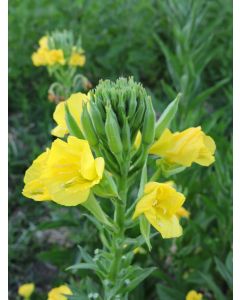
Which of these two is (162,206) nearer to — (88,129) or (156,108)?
(88,129)

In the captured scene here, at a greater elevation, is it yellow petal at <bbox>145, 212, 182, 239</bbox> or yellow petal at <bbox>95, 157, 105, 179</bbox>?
yellow petal at <bbox>95, 157, 105, 179</bbox>

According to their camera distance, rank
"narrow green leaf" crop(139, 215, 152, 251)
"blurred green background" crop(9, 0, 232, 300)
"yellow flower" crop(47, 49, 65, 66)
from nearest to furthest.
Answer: "narrow green leaf" crop(139, 215, 152, 251)
"blurred green background" crop(9, 0, 232, 300)
"yellow flower" crop(47, 49, 65, 66)

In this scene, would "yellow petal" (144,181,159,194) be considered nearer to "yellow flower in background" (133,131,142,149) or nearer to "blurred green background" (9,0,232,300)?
"yellow flower in background" (133,131,142,149)

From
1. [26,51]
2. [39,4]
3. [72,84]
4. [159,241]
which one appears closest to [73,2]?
[39,4]

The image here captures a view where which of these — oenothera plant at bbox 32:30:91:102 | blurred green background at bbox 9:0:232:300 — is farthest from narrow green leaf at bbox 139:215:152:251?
oenothera plant at bbox 32:30:91:102

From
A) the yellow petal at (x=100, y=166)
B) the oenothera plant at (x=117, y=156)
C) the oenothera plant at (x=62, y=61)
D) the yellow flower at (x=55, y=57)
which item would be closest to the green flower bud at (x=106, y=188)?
the oenothera plant at (x=117, y=156)

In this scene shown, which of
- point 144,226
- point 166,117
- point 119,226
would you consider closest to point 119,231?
point 119,226
